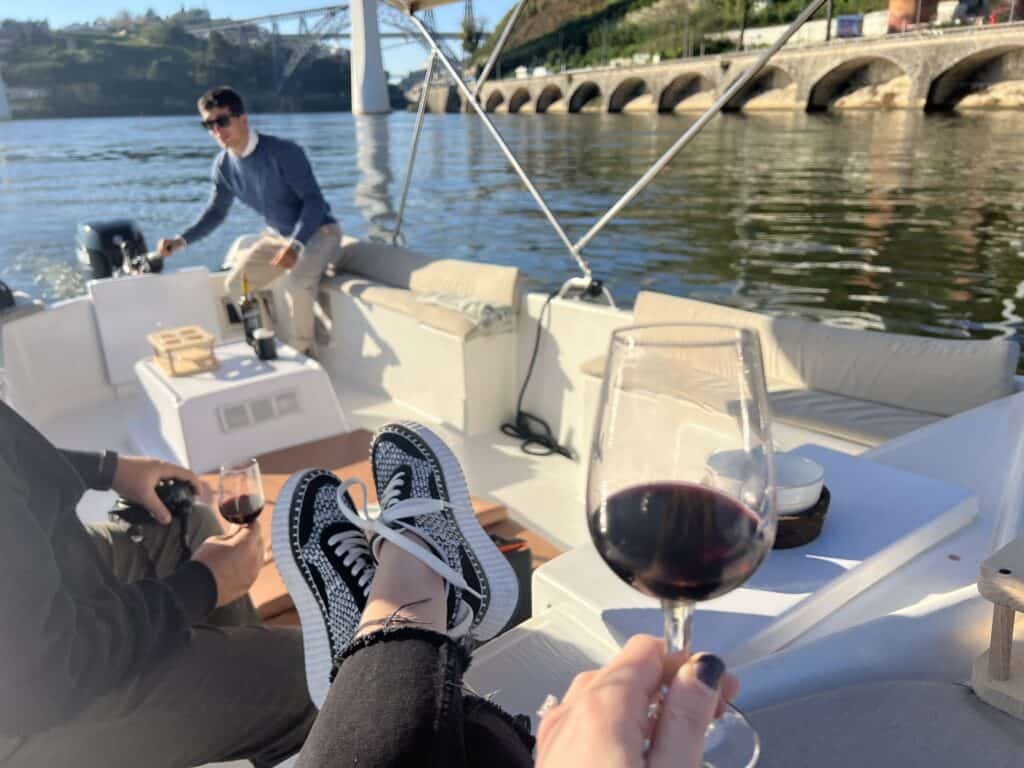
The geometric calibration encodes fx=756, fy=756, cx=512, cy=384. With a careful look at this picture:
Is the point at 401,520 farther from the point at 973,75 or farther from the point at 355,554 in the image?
the point at 973,75

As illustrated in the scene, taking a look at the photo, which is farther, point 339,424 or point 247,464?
point 339,424

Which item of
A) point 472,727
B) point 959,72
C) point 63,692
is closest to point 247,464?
point 63,692

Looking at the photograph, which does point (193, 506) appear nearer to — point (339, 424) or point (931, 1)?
point (339, 424)

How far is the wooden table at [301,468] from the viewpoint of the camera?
53.4 inches

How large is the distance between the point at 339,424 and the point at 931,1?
117ft

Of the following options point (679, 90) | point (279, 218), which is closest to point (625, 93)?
point (679, 90)

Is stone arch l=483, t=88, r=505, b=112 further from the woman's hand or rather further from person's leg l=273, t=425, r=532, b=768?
the woman's hand

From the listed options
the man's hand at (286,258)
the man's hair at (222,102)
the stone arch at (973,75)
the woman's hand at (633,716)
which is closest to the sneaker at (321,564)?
the woman's hand at (633,716)

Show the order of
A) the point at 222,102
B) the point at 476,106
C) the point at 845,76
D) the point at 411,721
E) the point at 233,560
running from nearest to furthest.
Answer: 1. the point at 411,721
2. the point at 233,560
3. the point at 476,106
4. the point at 222,102
5. the point at 845,76

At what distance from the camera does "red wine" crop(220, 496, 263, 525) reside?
1194 millimetres

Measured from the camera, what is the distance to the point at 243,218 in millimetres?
11867

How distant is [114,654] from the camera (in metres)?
0.75

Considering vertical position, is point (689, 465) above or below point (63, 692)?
above

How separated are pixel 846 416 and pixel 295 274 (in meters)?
2.35
